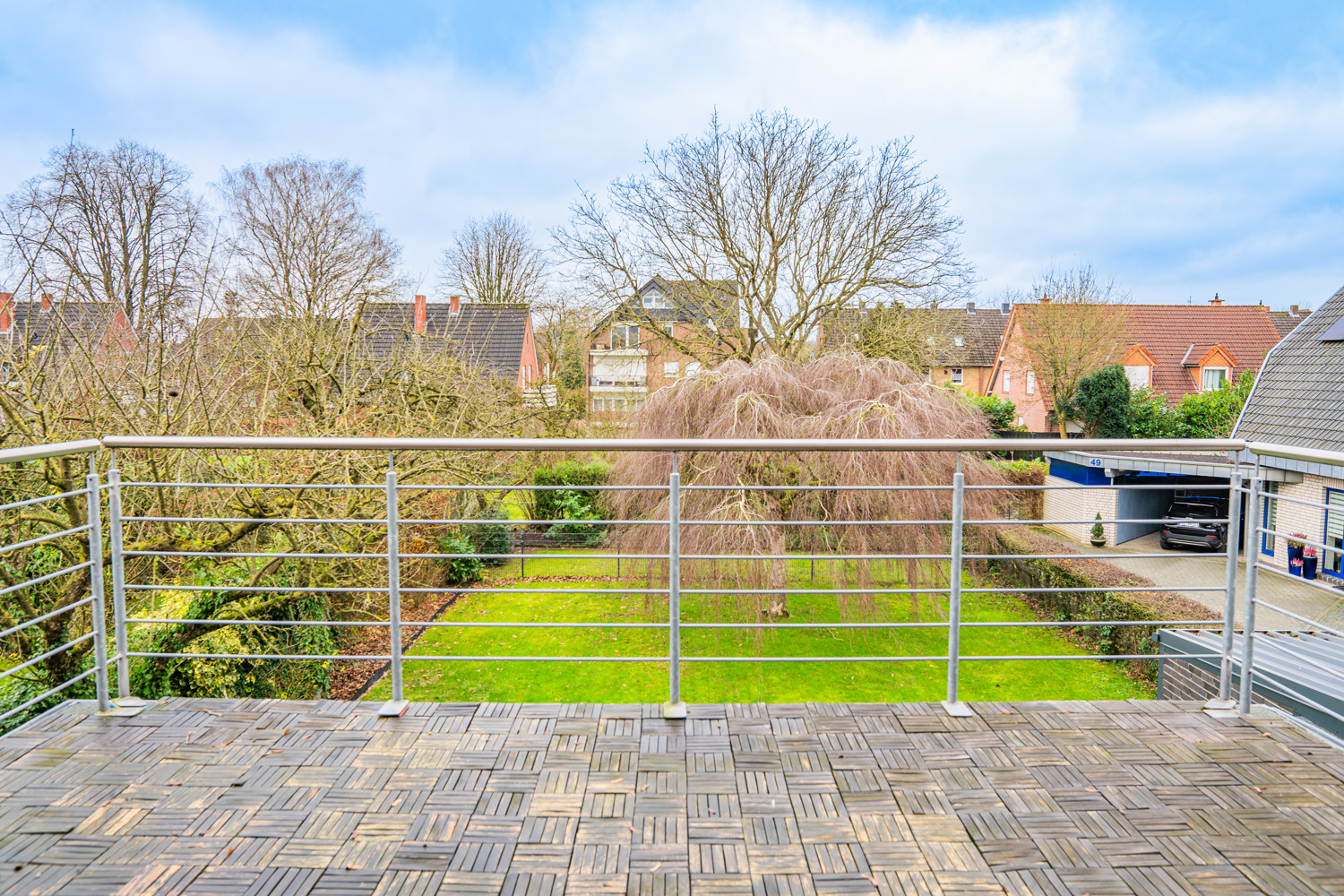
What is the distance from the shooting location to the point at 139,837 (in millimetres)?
1938

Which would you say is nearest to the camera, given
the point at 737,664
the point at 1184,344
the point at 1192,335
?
the point at 737,664

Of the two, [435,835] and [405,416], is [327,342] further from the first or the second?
[435,835]

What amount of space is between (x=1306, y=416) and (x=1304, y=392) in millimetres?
703

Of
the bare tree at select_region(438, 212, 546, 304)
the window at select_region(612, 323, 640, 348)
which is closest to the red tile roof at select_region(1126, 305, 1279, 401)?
the window at select_region(612, 323, 640, 348)

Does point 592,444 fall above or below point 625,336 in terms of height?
below

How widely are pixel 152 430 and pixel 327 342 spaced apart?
2.74m

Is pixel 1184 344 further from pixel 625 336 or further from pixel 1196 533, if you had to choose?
pixel 625 336

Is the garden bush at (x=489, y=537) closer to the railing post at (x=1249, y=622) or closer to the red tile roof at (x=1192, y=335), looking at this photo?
the railing post at (x=1249, y=622)

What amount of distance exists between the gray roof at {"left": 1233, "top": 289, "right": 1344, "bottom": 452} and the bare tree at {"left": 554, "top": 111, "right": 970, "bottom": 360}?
6.29m

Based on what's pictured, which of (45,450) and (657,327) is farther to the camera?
(657,327)

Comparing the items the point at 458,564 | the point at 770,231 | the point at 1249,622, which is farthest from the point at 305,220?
the point at 1249,622

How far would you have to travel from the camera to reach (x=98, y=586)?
2.61 metres

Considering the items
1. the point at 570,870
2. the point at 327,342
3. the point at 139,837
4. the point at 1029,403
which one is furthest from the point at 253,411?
the point at 1029,403

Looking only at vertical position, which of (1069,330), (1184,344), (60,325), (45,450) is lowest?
(45,450)
